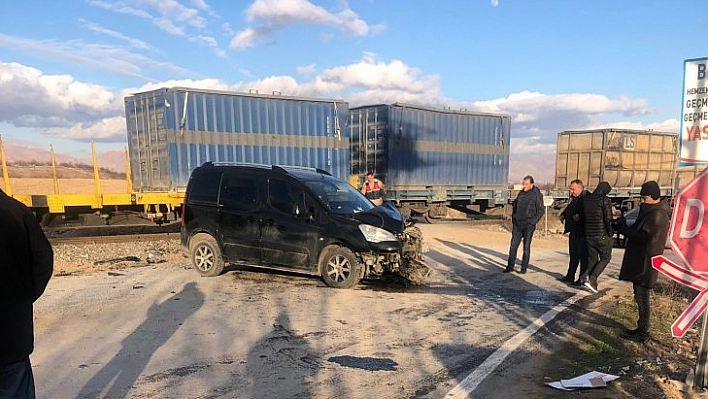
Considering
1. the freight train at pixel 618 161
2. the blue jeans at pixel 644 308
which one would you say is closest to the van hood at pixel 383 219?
the blue jeans at pixel 644 308

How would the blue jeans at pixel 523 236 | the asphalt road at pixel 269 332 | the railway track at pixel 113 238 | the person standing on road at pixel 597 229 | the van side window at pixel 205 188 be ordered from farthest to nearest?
the railway track at pixel 113 238, the blue jeans at pixel 523 236, the van side window at pixel 205 188, the person standing on road at pixel 597 229, the asphalt road at pixel 269 332

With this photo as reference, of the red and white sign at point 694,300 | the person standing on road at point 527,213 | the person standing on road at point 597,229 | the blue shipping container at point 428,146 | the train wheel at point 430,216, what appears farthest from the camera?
the train wheel at point 430,216

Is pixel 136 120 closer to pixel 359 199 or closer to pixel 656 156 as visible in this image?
pixel 359 199

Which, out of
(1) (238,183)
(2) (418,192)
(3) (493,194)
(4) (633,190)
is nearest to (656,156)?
(4) (633,190)

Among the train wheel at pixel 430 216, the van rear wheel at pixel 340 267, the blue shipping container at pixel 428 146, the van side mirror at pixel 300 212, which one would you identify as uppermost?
the blue shipping container at pixel 428 146

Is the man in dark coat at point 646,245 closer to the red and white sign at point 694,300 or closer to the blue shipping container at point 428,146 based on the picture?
the red and white sign at point 694,300

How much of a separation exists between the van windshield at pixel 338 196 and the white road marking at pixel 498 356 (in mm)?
3046

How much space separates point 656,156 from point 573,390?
22.0m

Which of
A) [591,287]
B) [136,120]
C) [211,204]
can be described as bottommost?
[591,287]

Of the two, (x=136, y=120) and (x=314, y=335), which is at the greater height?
(x=136, y=120)

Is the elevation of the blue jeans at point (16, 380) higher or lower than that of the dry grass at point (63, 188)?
higher

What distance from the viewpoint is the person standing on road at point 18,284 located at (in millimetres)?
2348

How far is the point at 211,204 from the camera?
7.81 metres

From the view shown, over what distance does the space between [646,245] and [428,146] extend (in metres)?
13.3
